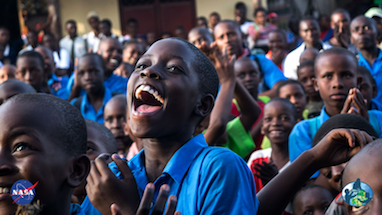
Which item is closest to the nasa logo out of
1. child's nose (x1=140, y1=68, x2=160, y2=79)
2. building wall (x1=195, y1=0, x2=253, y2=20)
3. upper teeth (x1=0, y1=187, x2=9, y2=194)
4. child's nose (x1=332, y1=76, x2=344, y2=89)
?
upper teeth (x1=0, y1=187, x2=9, y2=194)

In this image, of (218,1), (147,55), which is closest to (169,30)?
(218,1)

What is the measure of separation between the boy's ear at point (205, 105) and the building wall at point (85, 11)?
8.76 meters

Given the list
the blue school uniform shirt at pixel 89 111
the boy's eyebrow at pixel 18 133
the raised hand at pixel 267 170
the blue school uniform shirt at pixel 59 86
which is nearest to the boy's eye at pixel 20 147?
the boy's eyebrow at pixel 18 133

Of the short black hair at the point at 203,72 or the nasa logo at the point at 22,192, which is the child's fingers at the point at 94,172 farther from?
the short black hair at the point at 203,72

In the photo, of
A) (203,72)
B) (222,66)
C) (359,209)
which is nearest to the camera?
(359,209)

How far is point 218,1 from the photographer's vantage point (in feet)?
32.3

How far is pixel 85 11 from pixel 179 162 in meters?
9.15

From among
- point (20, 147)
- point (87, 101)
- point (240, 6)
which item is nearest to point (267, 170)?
point (20, 147)

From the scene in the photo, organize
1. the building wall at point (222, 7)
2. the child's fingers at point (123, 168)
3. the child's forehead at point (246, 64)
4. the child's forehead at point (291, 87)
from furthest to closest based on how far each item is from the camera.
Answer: the building wall at point (222, 7)
the child's forehead at point (246, 64)
the child's forehead at point (291, 87)
the child's fingers at point (123, 168)

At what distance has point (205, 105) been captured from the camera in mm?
1550

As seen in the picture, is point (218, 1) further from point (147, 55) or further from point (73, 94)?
point (147, 55)

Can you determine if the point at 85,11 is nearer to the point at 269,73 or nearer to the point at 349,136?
the point at 269,73

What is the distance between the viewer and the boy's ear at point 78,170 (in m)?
1.45

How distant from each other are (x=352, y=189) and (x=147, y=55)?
0.78 meters
